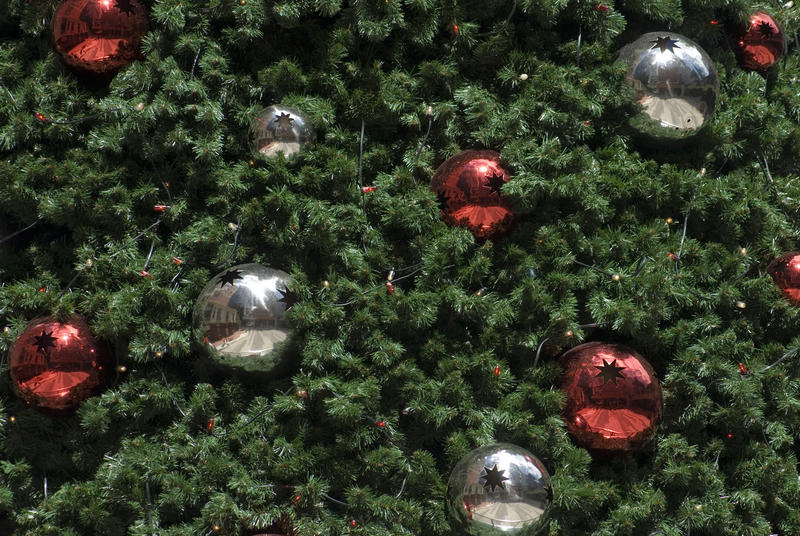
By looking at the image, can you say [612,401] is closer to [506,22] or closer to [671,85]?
[671,85]

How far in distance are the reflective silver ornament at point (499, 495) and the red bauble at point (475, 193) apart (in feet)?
2.10

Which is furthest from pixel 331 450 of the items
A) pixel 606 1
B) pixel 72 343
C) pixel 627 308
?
pixel 606 1

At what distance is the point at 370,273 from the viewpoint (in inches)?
78.8

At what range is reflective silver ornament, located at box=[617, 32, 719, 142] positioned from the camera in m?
2.09

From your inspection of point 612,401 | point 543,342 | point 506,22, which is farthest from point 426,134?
point 612,401

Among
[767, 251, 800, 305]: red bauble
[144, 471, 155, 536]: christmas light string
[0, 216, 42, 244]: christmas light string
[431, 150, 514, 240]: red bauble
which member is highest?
[431, 150, 514, 240]: red bauble

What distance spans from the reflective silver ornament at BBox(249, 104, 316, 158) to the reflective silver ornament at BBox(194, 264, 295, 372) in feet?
1.17

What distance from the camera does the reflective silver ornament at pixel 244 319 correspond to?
190cm

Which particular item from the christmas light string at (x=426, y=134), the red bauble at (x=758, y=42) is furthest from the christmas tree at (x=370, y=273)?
the red bauble at (x=758, y=42)

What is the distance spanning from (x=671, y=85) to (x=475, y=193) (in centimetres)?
68

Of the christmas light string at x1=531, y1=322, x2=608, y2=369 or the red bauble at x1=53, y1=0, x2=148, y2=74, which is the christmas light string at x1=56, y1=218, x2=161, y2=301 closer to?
the red bauble at x1=53, y1=0, x2=148, y2=74

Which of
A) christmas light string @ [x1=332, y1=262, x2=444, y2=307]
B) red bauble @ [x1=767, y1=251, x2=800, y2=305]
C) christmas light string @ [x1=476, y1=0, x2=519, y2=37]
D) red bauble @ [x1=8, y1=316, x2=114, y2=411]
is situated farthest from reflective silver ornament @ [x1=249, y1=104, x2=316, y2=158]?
red bauble @ [x1=767, y1=251, x2=800, y2=305]

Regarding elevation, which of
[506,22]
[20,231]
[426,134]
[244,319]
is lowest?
[244,319]

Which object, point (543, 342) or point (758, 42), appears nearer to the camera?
point (543, 342)
